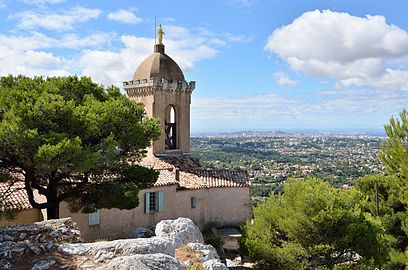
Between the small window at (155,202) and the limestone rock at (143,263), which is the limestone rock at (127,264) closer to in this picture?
the limestone rock at (143,263)

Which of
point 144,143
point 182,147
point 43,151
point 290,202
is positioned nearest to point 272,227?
point 290,202

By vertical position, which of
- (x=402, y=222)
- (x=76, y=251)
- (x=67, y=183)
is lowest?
(x=402, y=222)

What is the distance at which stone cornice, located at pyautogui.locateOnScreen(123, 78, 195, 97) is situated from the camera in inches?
903

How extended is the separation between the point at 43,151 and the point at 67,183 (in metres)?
2.82

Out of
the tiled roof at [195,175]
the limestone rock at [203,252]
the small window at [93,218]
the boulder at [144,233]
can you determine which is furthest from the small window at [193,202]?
the limestone rock at [203,252]

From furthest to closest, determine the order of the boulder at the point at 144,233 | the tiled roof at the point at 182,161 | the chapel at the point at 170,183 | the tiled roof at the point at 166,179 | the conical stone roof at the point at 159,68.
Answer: the conical stone roof at the point at 159,68 → the tiled roof at the point at 182,161 → the tiled roof at the point at 166,179 → the chapel at the point at 170,183 → the boulder at the point at 144,233

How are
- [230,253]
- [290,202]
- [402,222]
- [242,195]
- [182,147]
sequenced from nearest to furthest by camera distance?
[290,202]
[402,222]
[230,253]
[242,195]
[182,147]

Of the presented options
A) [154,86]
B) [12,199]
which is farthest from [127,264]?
[154,86]

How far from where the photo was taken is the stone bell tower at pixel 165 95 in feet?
75.9

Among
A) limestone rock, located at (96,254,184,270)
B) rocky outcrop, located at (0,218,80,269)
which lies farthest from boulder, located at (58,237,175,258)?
limestone rock, located at (96,254,184,270)

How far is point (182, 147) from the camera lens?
80.3 ft

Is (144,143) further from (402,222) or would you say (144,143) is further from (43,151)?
(402,222)

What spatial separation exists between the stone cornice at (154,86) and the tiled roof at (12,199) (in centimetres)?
1019

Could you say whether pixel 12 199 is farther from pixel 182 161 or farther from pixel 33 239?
pixel 182 161
